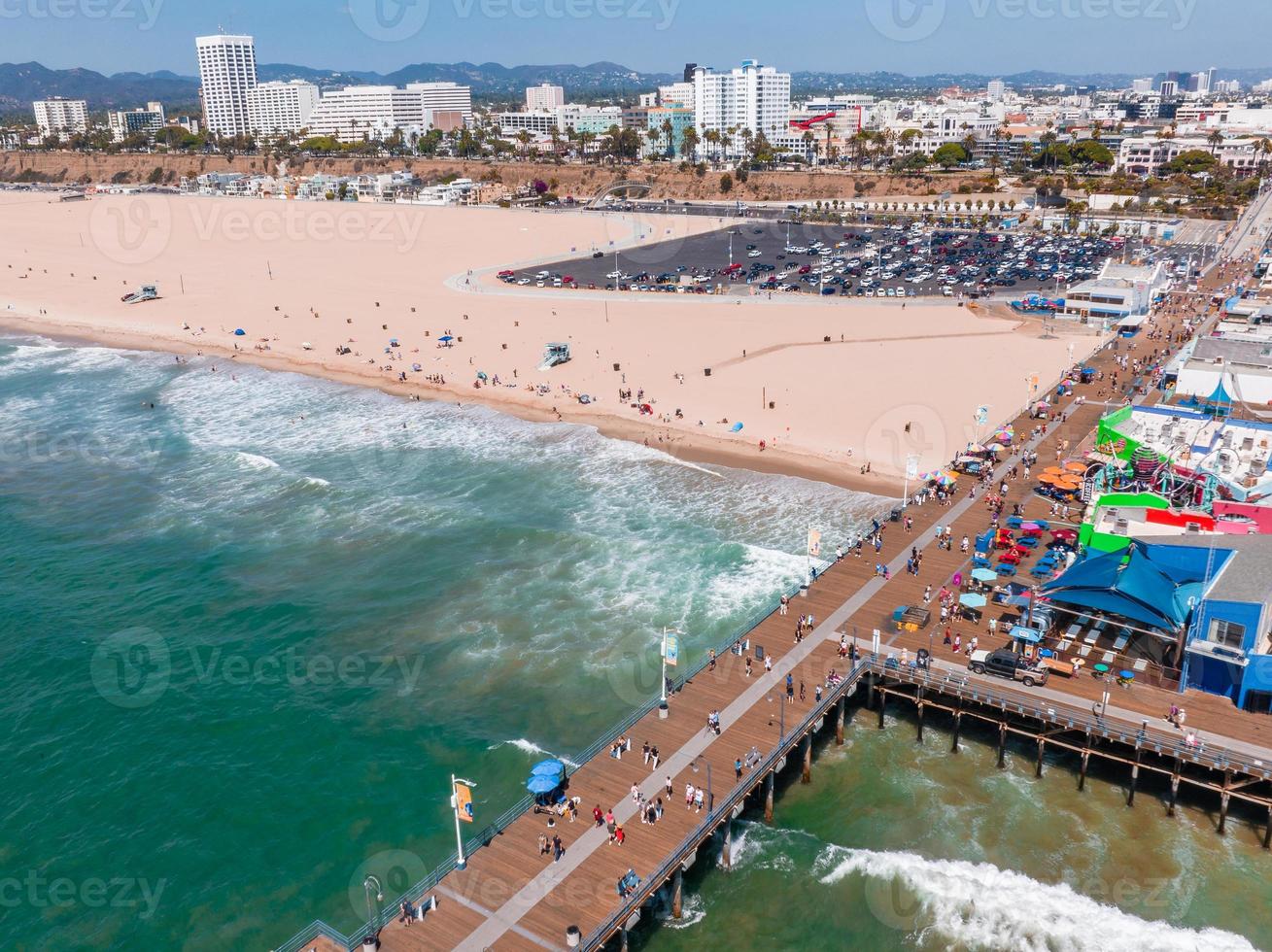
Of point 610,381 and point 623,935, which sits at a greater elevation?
point 610,381

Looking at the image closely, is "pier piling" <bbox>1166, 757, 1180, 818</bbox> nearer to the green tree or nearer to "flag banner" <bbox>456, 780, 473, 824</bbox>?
"flag banner" <bbox>456, 780, 473, 824</bbox>

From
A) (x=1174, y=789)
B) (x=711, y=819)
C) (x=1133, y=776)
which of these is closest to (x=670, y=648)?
(x=711, y=819)

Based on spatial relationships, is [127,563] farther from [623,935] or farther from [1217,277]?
[1217,277]

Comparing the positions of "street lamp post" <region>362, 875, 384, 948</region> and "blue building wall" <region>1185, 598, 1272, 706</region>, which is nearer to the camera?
"street lamp post" <region>362, 875, 384, 948</region>

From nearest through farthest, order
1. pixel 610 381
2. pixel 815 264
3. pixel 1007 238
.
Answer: pixel 610 381
pixel 815 264
pixel 1007 238

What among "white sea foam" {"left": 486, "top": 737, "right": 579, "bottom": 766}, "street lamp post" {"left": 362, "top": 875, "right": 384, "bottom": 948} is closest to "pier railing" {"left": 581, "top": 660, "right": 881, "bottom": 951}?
"street lamp post" {"left": 362, "top": 875, "right": 384, "bottom": 948}

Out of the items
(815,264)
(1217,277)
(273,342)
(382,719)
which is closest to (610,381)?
(273,342)

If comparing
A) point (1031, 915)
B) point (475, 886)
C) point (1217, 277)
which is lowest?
point (1031, 915)
